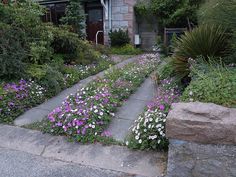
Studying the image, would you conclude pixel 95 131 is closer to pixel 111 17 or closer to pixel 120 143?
pixel 120 143

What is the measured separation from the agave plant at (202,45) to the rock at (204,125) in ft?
7.07

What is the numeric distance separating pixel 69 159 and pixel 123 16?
952 cm

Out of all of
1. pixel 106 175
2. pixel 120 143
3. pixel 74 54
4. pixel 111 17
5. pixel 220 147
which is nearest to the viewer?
pixel 220 147

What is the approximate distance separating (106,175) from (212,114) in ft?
4.14

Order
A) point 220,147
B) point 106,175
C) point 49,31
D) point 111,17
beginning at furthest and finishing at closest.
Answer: point 111,17 < point 49,31 < point 106,175 < point 220,147

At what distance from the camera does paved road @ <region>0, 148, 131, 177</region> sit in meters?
2.72

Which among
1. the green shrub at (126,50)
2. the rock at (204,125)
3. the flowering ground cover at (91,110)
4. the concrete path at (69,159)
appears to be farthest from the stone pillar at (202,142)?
the green shrub at (126,50)

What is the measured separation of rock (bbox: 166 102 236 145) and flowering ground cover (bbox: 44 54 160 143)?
1279 millimetres

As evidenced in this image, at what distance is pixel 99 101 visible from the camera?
4.14m

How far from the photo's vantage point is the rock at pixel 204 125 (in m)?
2.26

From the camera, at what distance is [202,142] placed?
7.67 ft

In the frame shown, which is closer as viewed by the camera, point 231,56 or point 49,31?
point 231,56

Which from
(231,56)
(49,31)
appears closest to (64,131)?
(231,56)

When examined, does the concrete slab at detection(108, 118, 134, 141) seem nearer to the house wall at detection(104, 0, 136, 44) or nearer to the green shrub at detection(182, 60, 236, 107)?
the green shrub at detection(182, 60, 236, 107)
